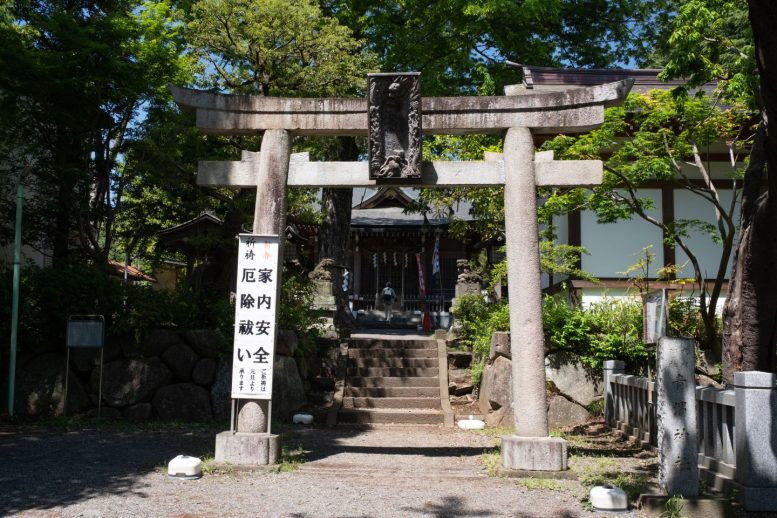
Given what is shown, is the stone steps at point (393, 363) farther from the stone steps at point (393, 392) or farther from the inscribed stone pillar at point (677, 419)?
the inscribed stone pillar at point (677, 419)

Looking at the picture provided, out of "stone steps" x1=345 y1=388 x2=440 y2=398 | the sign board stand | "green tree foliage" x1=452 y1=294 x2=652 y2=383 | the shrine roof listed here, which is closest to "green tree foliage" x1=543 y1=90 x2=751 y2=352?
"green tree foliage" x1=452 y1=294 x2=652 y2=383

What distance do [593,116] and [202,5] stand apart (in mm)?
8828

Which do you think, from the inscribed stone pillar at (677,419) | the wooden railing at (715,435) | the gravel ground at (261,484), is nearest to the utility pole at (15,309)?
the gravel ground at (261,484)

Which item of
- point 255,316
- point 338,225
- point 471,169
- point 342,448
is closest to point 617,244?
point 471,169

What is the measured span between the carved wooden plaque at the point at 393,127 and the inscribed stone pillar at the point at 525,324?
3.67 feet

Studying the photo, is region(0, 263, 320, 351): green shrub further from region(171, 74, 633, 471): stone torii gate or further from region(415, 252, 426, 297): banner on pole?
region(415, 252, 426, 297): banner on pole

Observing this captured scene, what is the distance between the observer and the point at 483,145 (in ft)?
49.3

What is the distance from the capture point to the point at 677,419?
590 centimetres

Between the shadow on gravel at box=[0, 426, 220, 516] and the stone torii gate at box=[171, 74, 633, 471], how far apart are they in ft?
3.83

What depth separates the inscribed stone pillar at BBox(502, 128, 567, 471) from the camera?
7156 millimetres

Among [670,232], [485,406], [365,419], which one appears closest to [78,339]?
[365,419]

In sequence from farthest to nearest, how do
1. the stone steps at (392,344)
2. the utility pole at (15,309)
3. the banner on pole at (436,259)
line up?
the banner on pole at (436,259) < the stone steps at (392,344) < the utility pole at (15,309)

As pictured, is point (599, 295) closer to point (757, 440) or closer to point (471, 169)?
point (471, 169)

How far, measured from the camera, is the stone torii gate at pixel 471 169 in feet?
24.2
